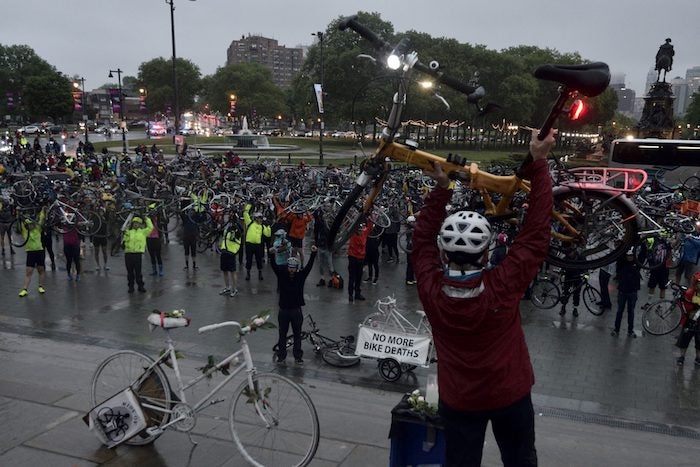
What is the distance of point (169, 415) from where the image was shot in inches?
194

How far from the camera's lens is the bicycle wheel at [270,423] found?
182 inches

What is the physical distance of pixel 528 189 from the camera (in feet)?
12.4

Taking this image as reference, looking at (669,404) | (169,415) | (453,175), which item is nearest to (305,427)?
(169,415)

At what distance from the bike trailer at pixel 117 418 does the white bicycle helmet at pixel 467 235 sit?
11.5 feet

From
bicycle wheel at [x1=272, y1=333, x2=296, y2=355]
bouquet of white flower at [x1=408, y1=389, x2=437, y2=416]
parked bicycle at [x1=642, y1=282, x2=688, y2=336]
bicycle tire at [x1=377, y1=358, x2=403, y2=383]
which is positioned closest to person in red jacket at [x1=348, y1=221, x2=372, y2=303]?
bicycle wheel at [x1=272, y1=333, x2=296, y2=355]

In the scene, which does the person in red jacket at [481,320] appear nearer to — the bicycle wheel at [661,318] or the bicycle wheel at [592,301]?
the bicycle wheel at [661,318]

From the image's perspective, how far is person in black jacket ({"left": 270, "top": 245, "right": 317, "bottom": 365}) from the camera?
8.62m

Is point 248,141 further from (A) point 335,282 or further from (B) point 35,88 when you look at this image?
(B) point 35,88

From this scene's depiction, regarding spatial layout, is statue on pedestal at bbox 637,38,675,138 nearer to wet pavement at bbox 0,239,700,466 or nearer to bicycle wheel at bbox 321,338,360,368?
wet pavement at bbox 0,239,700,466

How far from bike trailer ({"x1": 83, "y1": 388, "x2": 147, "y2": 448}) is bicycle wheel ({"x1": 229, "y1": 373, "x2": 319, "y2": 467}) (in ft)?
3.03

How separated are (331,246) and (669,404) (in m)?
6.45

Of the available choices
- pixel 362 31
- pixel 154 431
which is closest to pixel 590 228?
pixel 362 31

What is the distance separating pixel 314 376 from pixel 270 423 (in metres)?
3.72

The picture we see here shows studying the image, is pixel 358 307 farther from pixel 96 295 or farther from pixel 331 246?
pixel 331 246
